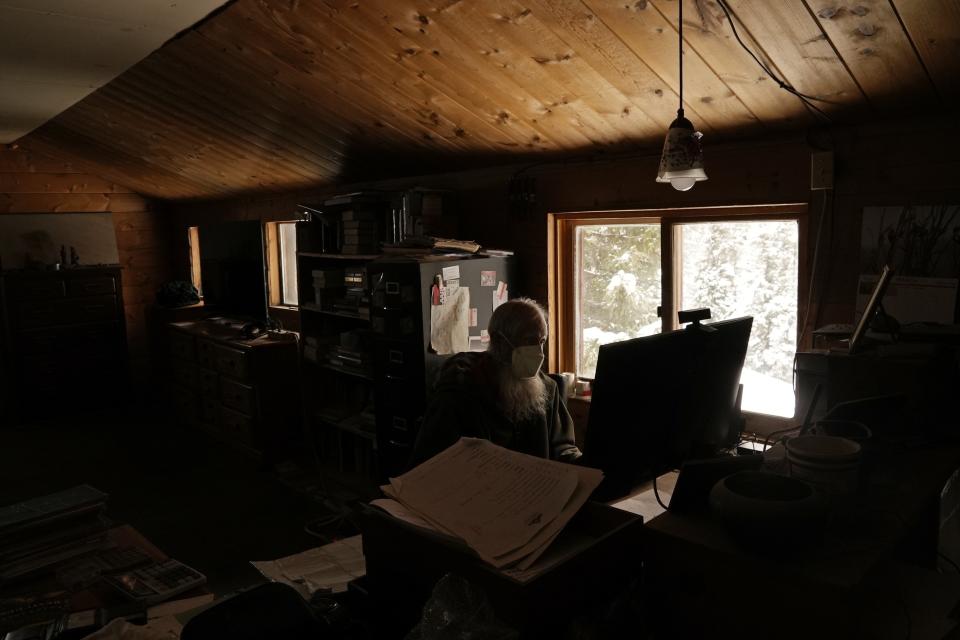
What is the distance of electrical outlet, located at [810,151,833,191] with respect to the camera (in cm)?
251

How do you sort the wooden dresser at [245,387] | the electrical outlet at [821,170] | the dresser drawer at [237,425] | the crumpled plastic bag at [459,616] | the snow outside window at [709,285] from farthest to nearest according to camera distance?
the dresser drawer at [237,425] → the wooden dresser at [245,387] → the snow outside window at [709,285] → the electrical outlet at [821,170] → the crumpled plastic bag at [459,616]

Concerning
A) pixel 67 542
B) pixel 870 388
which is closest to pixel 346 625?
pixel 67 542

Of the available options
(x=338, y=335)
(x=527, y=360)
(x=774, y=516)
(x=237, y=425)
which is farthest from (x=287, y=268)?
(x=774, y=516)

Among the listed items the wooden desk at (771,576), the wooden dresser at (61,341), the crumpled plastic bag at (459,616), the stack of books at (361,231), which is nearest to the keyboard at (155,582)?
the crumpled plastic bag at (459,616)

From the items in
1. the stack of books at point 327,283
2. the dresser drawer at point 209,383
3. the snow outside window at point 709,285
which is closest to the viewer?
the snow outside window at point 709,285

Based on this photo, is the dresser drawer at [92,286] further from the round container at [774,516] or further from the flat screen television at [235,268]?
the round container at [774,516]

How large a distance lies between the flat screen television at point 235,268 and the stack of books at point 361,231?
4.85ft

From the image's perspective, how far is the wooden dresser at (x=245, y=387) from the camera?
16.4 feet

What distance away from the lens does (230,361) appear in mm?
5246

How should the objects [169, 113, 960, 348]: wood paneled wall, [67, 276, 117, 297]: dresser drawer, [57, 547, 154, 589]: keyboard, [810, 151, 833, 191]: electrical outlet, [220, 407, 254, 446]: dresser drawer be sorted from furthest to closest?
[67, 276, 117, 297]: dresser drawer → [220, 407, 254, 446]: dresser drawer → [810, 151, 833, 191]: electrical outlet → [169, 113, 960, 348]: wood paneled wall → [57, 547, 154, 589]: keyboard

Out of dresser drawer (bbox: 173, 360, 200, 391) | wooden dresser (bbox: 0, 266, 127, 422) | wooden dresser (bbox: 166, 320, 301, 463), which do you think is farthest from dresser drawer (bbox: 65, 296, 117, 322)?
wooden dresser (bbox: 166, 320, 301, 463)

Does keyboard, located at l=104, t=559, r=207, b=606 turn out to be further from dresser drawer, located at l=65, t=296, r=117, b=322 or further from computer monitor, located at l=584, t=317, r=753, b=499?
dresser drawer, located at l=65, t=296, r=117, b=322

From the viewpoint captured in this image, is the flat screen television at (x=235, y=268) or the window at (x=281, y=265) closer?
the flat screen television at (x=235, y=268)

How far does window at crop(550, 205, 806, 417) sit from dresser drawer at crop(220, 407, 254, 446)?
2.56 m
